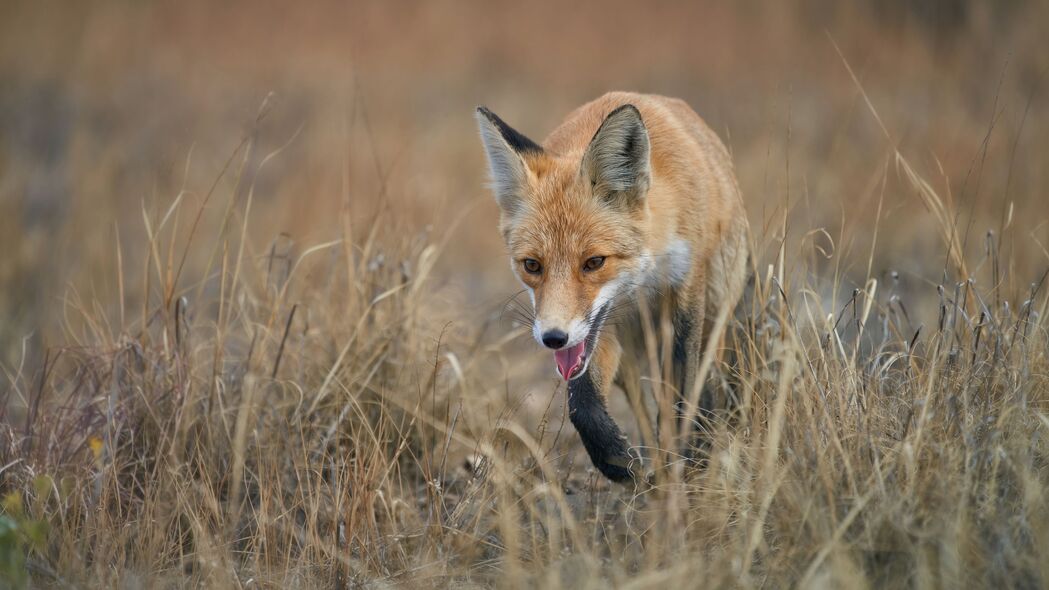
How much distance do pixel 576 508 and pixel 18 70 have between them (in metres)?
10.9

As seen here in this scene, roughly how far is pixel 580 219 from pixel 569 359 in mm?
602

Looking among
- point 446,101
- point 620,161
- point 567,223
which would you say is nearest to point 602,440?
point 567,223

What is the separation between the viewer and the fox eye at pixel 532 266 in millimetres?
3701

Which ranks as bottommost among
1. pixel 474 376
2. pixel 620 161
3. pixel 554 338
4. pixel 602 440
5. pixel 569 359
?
pixel 474 376

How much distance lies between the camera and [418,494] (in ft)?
14.2

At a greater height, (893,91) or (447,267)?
(893,91)

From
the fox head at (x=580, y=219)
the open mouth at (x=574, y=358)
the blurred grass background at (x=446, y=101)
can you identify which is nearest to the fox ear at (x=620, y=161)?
the fox head at (x=580, y=219)

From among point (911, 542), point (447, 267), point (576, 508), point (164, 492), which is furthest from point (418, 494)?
point (447, 267)

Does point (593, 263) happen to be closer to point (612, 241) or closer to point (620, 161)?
point (612, 241)

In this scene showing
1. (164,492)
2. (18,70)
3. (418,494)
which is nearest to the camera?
(164,492)

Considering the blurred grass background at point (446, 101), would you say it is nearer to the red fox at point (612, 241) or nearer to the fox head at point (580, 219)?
the red fox at point (612, 241)

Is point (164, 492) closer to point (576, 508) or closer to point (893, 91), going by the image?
point (576, 508)

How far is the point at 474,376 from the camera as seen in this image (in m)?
4.94

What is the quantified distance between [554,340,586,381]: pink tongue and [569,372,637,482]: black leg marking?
23 cm
